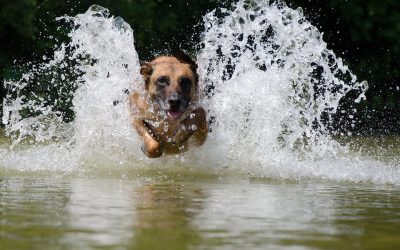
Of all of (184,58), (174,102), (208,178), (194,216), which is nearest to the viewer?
(194,216)

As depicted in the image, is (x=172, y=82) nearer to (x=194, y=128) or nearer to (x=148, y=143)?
(x=194, y=128)

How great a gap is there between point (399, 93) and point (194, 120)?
915 centimetres

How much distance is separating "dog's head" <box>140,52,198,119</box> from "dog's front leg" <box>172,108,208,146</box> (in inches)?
4.2

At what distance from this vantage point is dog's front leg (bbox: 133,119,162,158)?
7.70m

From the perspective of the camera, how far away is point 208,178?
6863 millimetres

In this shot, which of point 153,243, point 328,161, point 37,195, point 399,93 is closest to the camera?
point 153,243

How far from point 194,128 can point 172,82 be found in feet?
1.55

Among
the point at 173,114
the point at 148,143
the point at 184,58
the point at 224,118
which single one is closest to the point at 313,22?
the point at 224,118

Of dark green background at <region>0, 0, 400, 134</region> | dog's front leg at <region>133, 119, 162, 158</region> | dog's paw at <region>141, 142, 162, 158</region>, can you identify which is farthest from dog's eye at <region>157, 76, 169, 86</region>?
dark green background at <region>0, 0, 400, 134</region>

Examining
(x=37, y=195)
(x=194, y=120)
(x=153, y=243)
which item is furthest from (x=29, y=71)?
(x=153, y=243)

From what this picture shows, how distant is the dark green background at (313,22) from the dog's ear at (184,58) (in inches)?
299

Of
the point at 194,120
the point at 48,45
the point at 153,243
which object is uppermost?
the point at 48,45

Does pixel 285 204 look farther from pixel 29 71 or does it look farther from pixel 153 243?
pixel 29 71

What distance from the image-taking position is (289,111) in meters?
8.41
